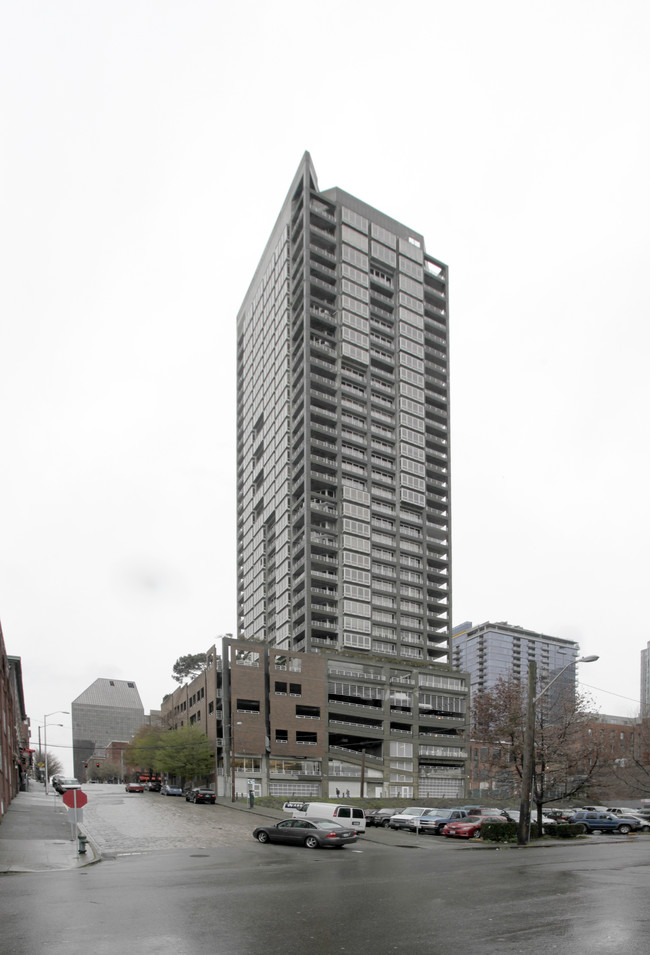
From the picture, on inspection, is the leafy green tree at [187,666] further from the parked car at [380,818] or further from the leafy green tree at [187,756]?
the parked car at [380,818]

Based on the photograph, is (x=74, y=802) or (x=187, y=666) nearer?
(x=74, y=802)

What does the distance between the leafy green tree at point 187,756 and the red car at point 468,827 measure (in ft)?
164

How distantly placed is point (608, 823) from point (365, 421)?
8539 cm

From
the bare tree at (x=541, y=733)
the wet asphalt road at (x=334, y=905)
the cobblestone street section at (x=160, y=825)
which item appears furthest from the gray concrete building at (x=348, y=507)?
the wet asphalt road at (x=334, y=905)

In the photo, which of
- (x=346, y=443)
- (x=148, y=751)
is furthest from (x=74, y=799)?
(x=346, y=443)

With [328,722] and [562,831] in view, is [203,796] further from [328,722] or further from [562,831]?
[562,831]

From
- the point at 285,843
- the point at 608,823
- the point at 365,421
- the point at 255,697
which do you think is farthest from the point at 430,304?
the point at 285,843

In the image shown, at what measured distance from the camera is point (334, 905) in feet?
50.5

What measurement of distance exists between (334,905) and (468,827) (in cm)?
3003

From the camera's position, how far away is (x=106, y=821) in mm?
47625

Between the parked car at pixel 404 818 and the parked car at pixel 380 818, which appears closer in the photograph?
the parked car at pixel 404 818

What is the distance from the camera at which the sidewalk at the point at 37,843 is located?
27.1 m

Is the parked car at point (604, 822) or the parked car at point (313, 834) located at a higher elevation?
the parked car at point (313, 834)

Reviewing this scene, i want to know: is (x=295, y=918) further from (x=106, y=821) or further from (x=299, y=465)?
(x=299, y=465)
